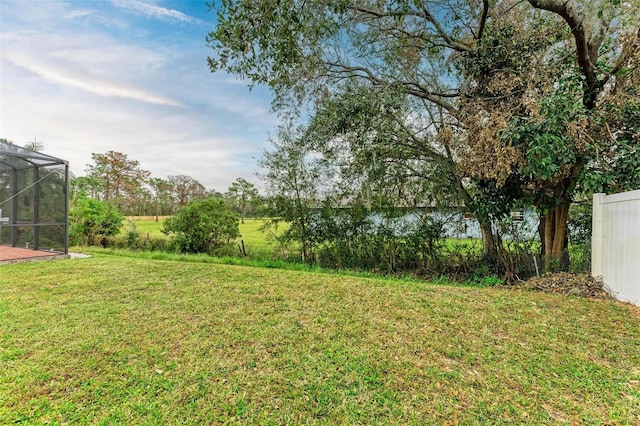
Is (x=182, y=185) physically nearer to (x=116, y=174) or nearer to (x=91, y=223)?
(x=116, y=174)

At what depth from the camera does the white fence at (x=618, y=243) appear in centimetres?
364

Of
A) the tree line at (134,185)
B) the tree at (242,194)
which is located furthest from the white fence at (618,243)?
the tree line at (134,185)

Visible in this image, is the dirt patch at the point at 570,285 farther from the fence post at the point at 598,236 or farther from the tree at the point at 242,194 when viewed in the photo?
the tree at the point at 242,194

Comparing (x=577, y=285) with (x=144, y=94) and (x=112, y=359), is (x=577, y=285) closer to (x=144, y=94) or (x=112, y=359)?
(x=112, y=359)

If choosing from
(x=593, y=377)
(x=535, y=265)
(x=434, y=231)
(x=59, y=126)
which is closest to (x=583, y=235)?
(x=535, y=265)

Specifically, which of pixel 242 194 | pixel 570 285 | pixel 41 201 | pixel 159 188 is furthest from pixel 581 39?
pixel 159 188

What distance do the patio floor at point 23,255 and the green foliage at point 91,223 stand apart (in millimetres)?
2589

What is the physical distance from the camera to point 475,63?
218 inches

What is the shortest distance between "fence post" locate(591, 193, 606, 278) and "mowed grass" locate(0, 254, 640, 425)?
78 cm

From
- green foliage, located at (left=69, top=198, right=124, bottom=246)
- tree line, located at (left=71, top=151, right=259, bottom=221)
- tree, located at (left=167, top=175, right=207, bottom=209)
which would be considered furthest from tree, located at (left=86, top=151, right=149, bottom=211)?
green foliage, located at (left=69, top=198, right=124, bottom=246)

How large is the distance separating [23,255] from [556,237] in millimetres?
11050

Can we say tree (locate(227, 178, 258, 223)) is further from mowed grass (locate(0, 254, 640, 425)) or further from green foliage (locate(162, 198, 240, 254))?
mowed grass (locate(0, 254, 640, 425))

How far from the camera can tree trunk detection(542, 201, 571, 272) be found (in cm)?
542

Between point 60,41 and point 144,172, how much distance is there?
2004cm
